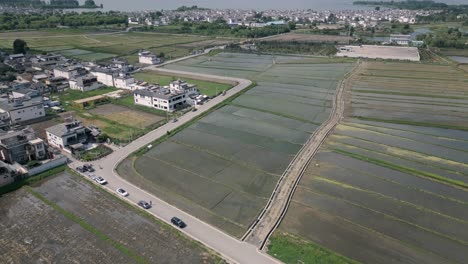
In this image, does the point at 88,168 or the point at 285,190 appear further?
the point at 88,168

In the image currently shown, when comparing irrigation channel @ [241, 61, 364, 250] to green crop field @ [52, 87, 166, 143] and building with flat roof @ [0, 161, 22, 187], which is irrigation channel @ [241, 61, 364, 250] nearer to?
green crop field @ [52, 87, 166, 143]

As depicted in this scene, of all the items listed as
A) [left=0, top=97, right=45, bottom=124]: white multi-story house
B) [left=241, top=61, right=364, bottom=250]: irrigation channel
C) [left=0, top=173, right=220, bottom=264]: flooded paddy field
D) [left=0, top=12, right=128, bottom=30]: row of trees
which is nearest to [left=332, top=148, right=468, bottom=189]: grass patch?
[left=241, top=61, right=364, bottom=250]: irrigation channel

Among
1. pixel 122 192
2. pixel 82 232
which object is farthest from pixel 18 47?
pixel 82 232

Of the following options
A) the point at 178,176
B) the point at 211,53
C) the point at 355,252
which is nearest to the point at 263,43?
the point at 211,53

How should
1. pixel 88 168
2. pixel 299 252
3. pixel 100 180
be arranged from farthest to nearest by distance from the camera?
pixel 88 168
pixel 100 180
pixel 299 252

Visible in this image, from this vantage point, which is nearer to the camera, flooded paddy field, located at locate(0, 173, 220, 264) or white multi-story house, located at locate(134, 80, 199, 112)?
flooded paddy field, located at locate(0, 173, 220, 264)

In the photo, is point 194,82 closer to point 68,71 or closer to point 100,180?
point 68,71

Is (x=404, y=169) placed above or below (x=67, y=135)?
below
